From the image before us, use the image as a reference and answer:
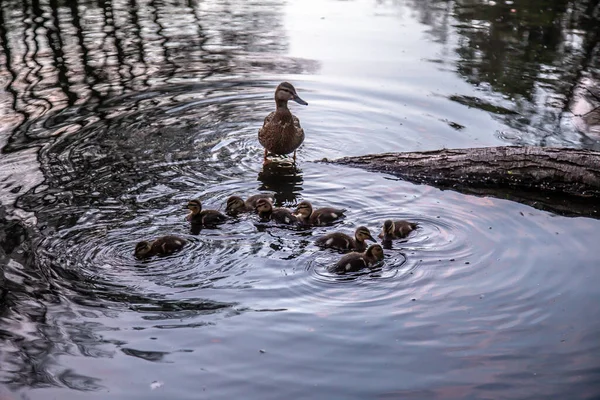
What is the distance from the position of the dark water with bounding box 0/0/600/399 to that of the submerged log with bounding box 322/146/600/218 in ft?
0.88

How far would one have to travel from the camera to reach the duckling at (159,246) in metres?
5.98

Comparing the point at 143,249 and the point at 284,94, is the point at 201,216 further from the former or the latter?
the point at 284,94

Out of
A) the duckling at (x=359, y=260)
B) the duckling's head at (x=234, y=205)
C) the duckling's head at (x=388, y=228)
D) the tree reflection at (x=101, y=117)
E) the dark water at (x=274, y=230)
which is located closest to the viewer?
the dark water at (x=274, y=230)

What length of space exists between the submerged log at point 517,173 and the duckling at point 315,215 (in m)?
1.41

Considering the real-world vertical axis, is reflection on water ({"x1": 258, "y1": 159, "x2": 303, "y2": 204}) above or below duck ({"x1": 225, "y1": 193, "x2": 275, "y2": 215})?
below

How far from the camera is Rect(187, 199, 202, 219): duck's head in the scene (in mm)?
6617

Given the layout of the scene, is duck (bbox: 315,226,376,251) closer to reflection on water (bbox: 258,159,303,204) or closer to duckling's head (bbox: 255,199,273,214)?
duckling's head (bbox: 255,199,273,214)

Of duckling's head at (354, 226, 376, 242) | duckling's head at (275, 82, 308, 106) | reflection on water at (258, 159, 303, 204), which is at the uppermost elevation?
duckling's head at (275, 82, 308, 106)

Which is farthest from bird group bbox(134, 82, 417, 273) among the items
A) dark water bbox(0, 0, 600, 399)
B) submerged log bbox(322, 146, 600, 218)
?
submerged log bbox(322, 146, 600, 218)

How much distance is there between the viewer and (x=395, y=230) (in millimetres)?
6441

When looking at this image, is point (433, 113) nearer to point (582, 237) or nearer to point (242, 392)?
point (582, 237)

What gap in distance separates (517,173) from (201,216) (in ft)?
10.7

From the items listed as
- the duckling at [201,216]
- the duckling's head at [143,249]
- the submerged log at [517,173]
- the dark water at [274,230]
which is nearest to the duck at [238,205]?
the dark water at [274,230]

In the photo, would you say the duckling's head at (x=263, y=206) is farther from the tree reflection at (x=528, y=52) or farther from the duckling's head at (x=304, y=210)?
the tree reflection at (x=528, y=52)
